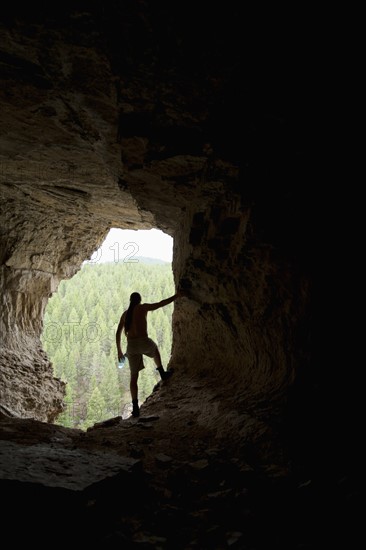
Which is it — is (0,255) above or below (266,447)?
above

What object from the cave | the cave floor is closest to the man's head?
the cave

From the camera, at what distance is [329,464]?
265 cm

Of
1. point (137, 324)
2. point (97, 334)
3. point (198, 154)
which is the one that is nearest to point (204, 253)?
point (198, 154)

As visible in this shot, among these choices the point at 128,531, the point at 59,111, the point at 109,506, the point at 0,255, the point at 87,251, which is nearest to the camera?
the point at 128,531

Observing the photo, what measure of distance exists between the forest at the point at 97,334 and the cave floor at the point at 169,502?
92.5 ft

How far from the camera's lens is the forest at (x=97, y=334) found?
114ft

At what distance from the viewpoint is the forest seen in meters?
34.8

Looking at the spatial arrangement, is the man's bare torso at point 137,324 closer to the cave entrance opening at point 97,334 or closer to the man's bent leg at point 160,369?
the man's bent leg at point 160,369

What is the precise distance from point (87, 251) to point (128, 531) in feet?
27.6

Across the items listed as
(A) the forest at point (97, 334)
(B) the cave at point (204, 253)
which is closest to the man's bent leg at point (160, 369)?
(B) the cave at point (204, 253)

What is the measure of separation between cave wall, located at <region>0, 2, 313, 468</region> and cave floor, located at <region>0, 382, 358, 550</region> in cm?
84

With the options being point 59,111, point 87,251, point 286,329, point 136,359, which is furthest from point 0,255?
point 286,329

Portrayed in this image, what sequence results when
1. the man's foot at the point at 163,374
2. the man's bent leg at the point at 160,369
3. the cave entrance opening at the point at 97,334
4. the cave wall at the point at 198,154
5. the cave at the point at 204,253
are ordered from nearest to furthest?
the cave at the point at 204,253 < the cave wall at the point at 198,154 < the man's bent leg at the point at 160,369 < the man's foot at the point at 163,374 < the cave entrance opening at the point at 97,334

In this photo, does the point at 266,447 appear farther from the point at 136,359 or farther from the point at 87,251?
the point at 87,251
